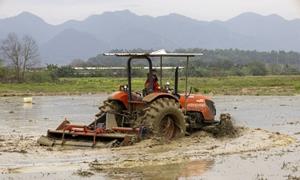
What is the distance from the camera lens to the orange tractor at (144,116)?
15242 millimetres

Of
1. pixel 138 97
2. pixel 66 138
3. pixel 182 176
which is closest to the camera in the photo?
pixel 182 176

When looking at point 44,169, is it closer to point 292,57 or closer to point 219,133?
point 219,133

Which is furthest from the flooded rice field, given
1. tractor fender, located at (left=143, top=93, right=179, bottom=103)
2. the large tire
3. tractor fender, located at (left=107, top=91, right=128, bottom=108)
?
tractor fender, located at (left=107, top=91, right=128, bottom=108)

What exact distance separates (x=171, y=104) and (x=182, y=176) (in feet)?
16.0

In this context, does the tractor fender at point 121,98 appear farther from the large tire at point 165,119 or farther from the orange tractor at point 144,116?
the large tire at point 165,119

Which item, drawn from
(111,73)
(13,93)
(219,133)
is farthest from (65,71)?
(219,133)

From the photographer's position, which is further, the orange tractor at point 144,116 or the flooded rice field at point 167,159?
the orange tractor at point 144,116

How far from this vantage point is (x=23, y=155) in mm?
14109

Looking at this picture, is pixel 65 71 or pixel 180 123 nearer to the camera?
pixel 180 123

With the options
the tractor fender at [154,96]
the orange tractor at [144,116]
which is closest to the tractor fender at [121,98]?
the orange tractor at [144,116]

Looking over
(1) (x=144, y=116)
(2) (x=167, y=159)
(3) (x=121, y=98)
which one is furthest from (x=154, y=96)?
(2) (x=167, y=159)

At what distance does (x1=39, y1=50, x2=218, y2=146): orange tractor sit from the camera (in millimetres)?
15242

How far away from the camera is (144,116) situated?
15625 millimetres

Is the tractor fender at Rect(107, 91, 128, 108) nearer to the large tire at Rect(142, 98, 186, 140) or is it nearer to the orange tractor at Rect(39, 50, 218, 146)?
the orange tractor at Rect(39, 50, 218, 146)
